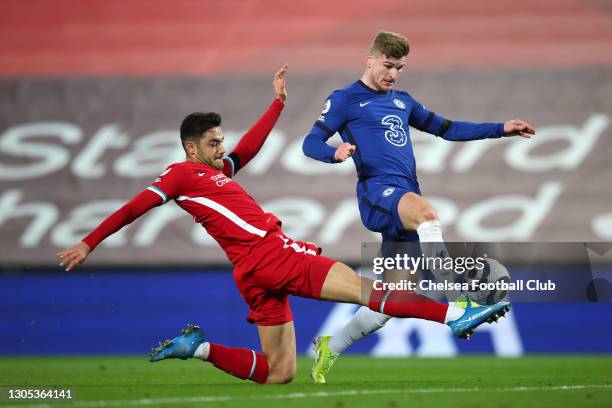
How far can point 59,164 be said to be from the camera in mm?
11547

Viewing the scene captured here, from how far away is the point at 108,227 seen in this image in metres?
5.74

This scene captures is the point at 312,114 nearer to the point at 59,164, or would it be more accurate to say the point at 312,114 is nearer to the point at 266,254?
the point at 59,164

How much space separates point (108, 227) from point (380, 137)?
6.24 ft

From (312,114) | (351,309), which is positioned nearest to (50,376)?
(351,309)

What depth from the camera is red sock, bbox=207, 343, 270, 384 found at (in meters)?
6.11

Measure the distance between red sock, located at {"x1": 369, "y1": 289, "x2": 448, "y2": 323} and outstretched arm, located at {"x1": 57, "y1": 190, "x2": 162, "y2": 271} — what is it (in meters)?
1.43

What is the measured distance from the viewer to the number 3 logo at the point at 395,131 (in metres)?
6.59

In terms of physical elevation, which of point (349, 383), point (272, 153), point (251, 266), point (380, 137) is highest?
point (272, 153)

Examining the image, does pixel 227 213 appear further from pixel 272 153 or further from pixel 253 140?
pixel 272 153

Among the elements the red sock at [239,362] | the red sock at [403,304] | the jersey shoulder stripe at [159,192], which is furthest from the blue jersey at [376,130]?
the red sock at [239,362]

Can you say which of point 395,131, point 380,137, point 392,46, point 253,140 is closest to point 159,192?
point 253,140

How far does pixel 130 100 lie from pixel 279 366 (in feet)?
19.4

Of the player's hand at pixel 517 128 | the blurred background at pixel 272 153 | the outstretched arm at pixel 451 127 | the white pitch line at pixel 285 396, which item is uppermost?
the blurred background at pixel 272 153

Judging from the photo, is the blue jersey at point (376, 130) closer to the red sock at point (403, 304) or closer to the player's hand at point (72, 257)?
the red sock at point (403, 304)
